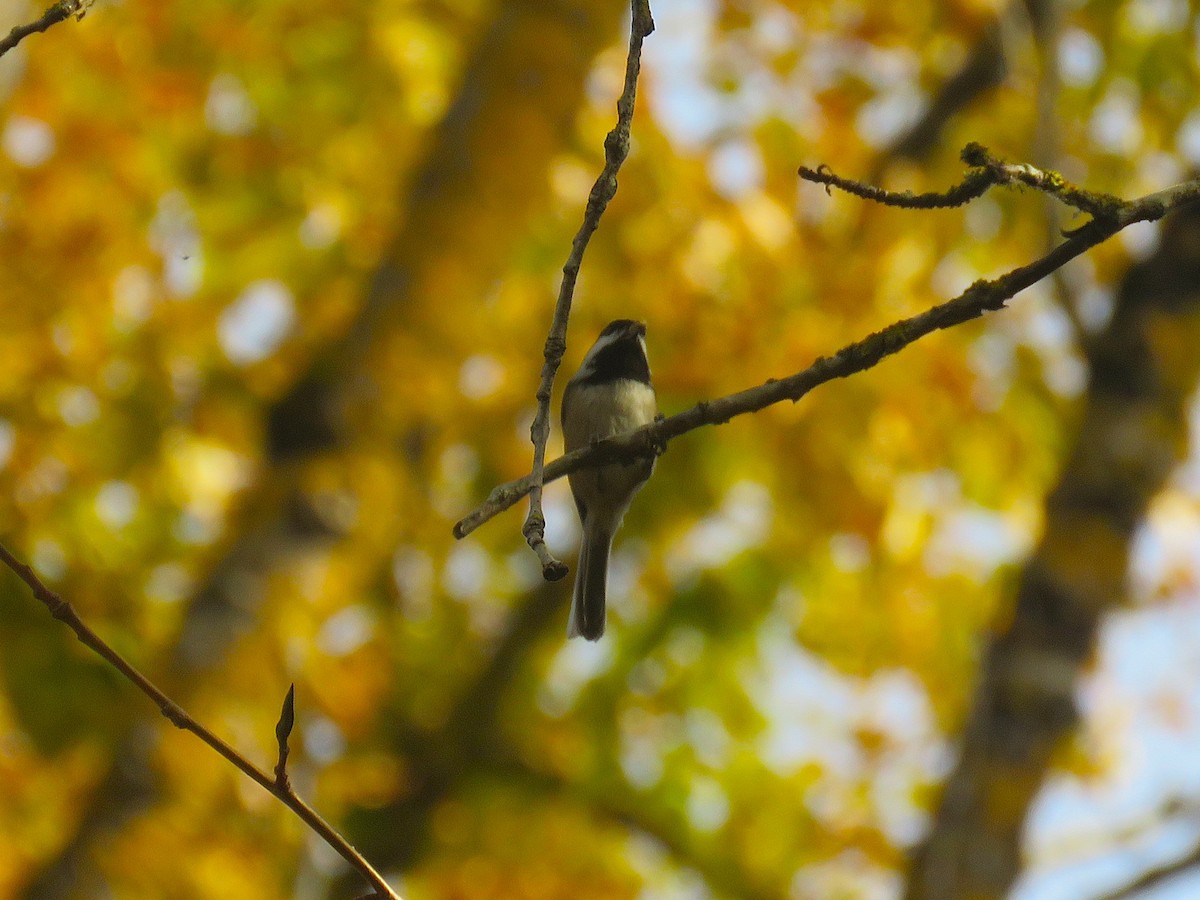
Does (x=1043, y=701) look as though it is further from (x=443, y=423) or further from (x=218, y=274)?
(x=218, y=274)

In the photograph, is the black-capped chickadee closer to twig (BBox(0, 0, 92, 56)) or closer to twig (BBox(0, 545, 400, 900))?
twig (BBox(0, 545, 400, 900))

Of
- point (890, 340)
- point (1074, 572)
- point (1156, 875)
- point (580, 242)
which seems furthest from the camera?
point (1074, 572)

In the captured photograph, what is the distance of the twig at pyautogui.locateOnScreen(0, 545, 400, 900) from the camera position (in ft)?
5.07

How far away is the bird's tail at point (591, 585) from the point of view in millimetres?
4773

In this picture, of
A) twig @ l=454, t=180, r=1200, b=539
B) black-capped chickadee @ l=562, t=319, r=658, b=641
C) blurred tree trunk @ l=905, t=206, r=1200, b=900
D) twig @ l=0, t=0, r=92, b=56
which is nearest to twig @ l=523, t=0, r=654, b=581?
twig @ l=454, t=180, r=1200, b=539

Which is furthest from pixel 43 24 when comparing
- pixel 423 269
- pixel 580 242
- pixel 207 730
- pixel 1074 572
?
pixel 1074 572

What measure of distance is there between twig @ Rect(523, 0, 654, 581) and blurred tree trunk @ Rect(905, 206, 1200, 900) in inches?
138

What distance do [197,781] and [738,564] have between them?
3.58 metres

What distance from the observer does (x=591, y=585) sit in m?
4.89

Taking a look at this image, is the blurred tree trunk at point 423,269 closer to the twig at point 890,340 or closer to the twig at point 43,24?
the twig at point 890,340

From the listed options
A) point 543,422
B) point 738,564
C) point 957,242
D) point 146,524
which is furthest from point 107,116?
point 543,422

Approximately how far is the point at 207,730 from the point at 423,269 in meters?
5.04

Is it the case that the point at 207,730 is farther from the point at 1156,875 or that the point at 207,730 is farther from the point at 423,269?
the point at 423,269

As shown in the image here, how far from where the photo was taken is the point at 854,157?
8.28 meters
